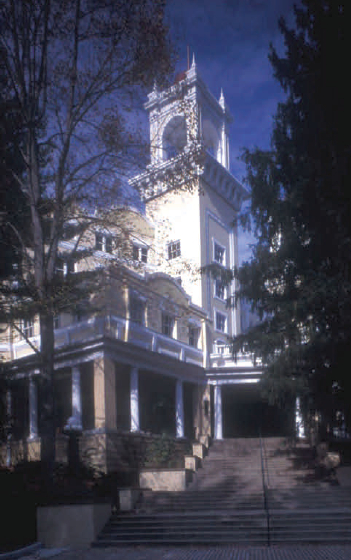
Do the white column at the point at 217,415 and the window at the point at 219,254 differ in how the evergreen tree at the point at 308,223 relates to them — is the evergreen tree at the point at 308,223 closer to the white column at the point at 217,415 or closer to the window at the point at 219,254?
the white column at the point at 217,415

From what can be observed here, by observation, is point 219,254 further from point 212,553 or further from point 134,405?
point 212,553

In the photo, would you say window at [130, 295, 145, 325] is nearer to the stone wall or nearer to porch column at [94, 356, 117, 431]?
porch column at [94, 356, 117, 431]

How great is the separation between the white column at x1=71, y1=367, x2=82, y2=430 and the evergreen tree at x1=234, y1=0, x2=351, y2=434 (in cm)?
642

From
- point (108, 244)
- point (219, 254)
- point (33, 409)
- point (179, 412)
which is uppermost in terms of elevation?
point (219, 254)

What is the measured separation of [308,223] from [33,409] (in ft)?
43.3

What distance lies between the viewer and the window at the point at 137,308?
24.4 meters

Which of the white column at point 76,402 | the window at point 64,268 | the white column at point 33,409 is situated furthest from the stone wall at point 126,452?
the window at point 64,268

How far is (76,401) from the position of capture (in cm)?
2108

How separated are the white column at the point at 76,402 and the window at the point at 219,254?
15587mm

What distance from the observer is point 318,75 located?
16.0 m

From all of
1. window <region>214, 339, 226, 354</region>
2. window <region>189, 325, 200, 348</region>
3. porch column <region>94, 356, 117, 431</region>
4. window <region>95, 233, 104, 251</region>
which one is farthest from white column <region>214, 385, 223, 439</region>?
window <region>95, 233, 104, 251</region>

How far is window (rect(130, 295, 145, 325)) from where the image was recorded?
80.1 ft

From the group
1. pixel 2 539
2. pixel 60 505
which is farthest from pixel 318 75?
pixel 2 539

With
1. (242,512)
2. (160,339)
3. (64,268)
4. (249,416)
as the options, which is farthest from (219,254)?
(242,512)
